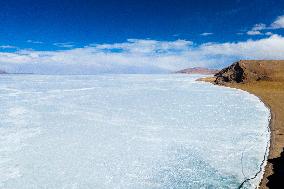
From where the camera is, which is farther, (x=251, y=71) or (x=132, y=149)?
(x=251, y=71)

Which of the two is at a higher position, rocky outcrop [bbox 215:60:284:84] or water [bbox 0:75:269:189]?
rocky outcrop [bbox 215:60:284:84]

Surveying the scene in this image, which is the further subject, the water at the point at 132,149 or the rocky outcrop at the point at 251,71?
the rocky outcrop at the point at 251,71

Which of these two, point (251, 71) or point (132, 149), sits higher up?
point (251, 71)

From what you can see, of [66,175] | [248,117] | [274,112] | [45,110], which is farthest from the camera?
[45,110]

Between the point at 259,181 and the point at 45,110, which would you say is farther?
the point at 45,110

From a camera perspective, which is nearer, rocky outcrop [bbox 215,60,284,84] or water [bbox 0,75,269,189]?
water [bbox 0,75,269,189]

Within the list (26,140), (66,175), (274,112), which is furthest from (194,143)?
(274,112)

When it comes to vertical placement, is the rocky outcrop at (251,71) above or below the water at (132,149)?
above

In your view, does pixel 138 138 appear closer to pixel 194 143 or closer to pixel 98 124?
pixel 194 143
